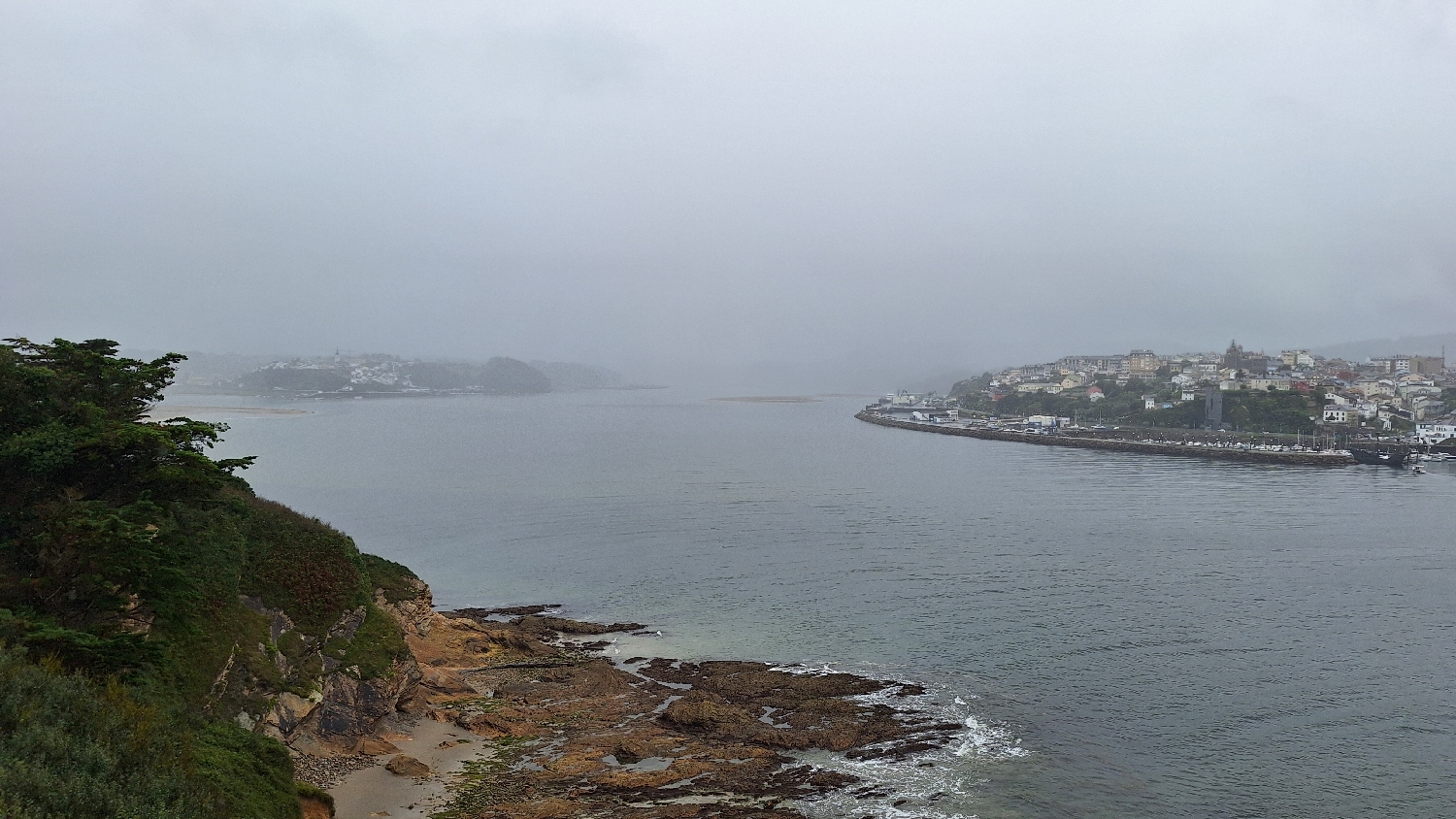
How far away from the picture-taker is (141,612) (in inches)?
547

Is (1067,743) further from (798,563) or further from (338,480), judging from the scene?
(338,480)

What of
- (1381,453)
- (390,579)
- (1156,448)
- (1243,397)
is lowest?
(390,579)

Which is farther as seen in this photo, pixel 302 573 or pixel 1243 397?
pixel 1243 397

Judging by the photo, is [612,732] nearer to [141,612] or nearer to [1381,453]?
[141,612]

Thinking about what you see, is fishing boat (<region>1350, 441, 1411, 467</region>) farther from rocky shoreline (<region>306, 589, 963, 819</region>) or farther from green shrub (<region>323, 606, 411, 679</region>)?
green shrub (<region>323, 606, 411, 679</region>)

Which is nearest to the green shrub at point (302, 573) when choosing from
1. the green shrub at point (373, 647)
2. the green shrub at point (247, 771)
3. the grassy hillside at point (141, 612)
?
the grassy hillside at point (141, 612)

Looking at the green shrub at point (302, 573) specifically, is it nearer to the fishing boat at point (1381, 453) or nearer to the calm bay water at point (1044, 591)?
the calm bay water at point (1044, 591)

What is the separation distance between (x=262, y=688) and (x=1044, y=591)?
896 inches

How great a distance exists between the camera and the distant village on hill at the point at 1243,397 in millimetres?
91438

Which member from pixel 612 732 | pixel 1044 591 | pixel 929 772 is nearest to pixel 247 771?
pixel 612 732

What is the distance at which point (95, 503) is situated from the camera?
14.1 metres

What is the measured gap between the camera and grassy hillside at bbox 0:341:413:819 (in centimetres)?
958

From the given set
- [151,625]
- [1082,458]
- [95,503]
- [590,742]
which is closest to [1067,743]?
[590,742]

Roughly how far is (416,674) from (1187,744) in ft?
51.5
